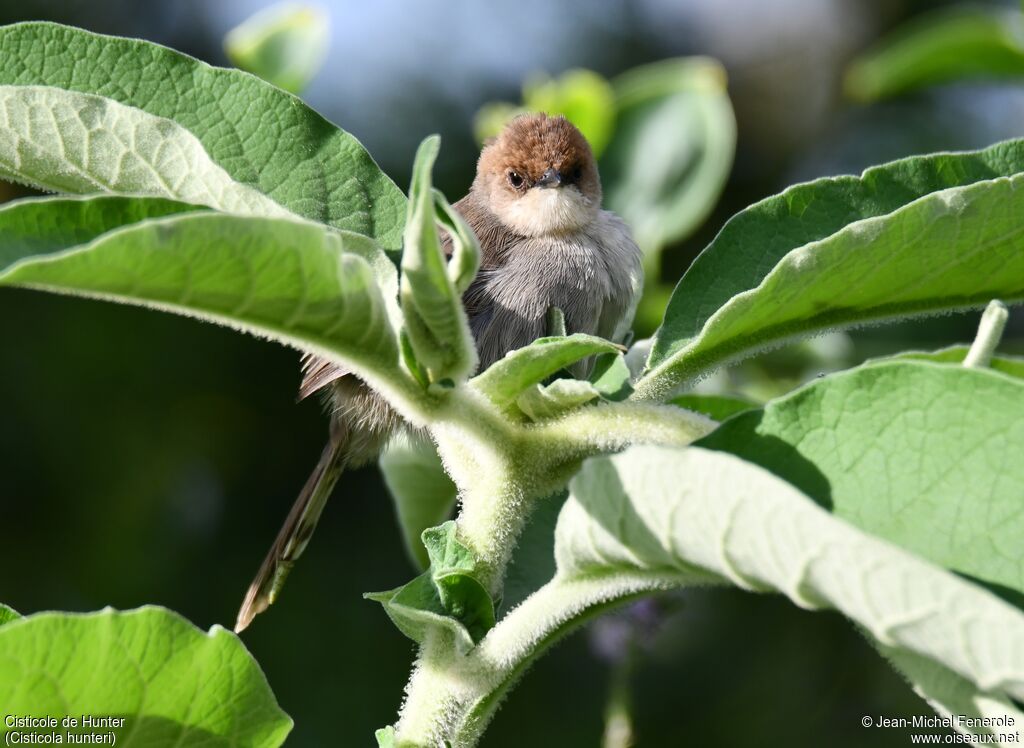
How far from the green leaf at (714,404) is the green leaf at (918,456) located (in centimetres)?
73

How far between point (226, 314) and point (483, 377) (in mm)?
308

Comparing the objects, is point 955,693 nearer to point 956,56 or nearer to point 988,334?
point 988,334

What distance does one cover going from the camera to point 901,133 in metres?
6.84

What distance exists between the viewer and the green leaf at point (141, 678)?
47.1 inches

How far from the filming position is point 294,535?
2.77 meters

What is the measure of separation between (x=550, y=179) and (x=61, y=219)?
2301mm

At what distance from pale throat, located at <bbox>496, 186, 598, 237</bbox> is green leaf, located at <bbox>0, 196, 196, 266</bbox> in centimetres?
197

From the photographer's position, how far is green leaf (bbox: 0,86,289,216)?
1.49m

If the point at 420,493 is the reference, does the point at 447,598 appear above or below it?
above

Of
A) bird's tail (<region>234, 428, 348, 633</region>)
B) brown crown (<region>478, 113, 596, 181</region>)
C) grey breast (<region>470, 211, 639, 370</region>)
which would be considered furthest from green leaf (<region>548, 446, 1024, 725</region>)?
brown crown (<region>478, 113, 596, 181</region>)

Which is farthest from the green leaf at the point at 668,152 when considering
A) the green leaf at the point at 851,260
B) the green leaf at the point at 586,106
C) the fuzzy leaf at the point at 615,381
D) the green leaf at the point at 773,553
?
the green leaf at the point at 773,553

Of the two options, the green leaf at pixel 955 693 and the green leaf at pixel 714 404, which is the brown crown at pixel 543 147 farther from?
the green leaf at pixel 955 693

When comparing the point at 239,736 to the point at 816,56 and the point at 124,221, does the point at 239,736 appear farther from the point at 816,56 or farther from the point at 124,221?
the point at 816,56

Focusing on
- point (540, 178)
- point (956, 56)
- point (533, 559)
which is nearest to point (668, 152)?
point (540, 178)
